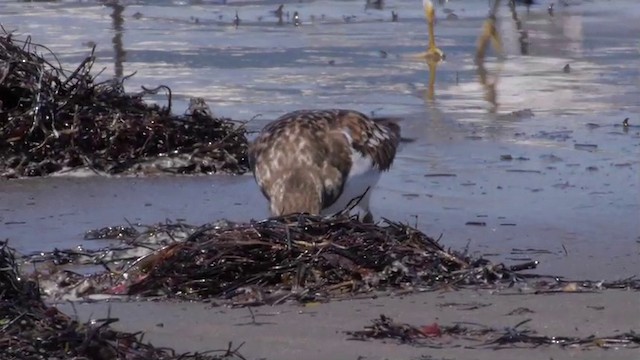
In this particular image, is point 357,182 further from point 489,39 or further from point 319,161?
point 489,39

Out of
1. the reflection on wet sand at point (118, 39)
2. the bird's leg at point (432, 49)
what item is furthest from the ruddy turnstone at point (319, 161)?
the bird's leg at point (432, 49)

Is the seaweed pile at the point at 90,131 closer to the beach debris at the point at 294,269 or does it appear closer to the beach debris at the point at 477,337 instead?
the beach debris at the point at 294,269

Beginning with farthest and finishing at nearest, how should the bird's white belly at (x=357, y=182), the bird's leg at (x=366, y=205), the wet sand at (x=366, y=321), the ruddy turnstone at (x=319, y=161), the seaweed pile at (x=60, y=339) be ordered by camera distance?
the bird's leg at (x=366, y=205) < the bird's white belly at (x=357, y=182) < the ruddy turnstone at (x=319, y=161) < the wet sand at (x=366, y=321) < the seaweed pile at (x=60, y=339)

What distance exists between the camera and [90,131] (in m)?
6.39

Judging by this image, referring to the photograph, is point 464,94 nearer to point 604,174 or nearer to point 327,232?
point 604,174

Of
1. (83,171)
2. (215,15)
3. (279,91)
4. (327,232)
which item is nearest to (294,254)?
(327,232)

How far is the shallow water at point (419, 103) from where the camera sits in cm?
538

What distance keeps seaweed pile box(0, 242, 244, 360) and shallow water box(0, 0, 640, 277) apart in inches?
58.9

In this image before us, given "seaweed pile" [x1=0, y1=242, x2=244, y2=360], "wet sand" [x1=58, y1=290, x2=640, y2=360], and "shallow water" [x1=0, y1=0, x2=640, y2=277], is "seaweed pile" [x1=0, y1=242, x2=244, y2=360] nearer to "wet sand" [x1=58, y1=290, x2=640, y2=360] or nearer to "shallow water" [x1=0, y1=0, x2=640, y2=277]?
"wet sand" [x1=58, y1=290, x2=640, y2=360]

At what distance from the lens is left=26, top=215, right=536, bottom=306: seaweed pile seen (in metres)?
4.13

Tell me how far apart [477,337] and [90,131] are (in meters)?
3.19

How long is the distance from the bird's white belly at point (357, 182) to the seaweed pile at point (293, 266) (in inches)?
23.6

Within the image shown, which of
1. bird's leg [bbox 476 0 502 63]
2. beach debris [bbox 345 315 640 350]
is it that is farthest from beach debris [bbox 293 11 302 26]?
beach debris [bbox 345 315 640 350]

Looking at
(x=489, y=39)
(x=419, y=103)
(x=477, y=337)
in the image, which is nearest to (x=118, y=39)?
(x=489, y=39)
